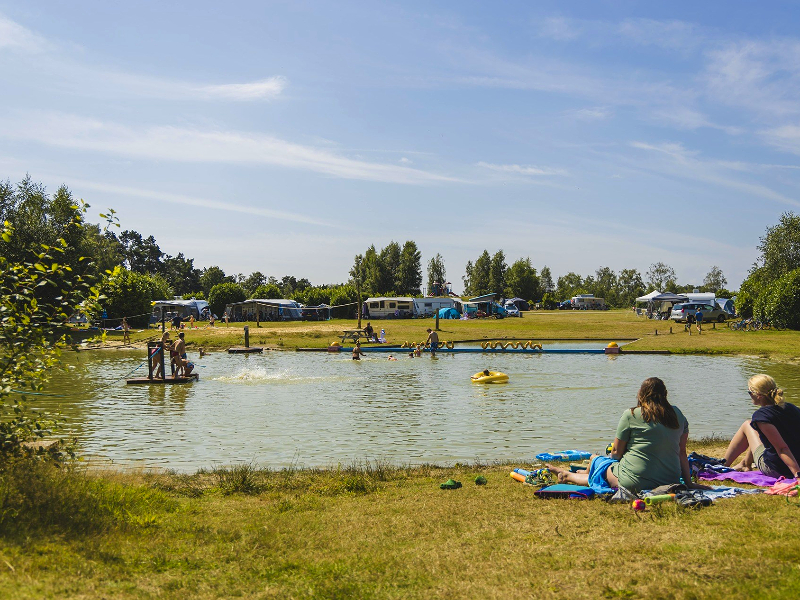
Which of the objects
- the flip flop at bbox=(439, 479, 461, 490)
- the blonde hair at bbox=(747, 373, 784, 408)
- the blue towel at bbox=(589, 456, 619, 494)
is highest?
the blonde hair at bbox=(747, 373, 784, 408)

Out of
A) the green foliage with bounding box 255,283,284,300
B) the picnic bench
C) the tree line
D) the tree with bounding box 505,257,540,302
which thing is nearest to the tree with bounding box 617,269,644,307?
the tree line

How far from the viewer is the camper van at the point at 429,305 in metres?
79.9

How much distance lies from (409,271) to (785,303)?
287 feet

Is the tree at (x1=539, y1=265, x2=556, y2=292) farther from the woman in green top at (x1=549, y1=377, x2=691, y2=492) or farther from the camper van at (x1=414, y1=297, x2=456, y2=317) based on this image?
the woman in green top at (x1=549, y1=377, x2=691, y2=492)

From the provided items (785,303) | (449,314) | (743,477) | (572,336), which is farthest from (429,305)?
(743,477)

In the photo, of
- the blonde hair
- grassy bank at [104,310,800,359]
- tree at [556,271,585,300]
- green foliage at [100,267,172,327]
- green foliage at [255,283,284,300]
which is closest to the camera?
the blonde hair

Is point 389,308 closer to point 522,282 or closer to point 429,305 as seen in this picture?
point 429,305

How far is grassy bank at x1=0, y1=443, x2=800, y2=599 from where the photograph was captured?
4848 mm

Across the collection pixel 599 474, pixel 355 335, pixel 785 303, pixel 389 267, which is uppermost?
pixel 389 267

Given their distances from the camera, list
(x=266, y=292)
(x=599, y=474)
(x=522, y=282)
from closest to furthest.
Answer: (x=599, y=474), (x=266, y=292), (x=522, y=282)

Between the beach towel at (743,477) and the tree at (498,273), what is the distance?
124 metres

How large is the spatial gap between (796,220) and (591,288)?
319 ft

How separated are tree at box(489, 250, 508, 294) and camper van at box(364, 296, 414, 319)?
55.8 meters

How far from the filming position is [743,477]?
8.33m
